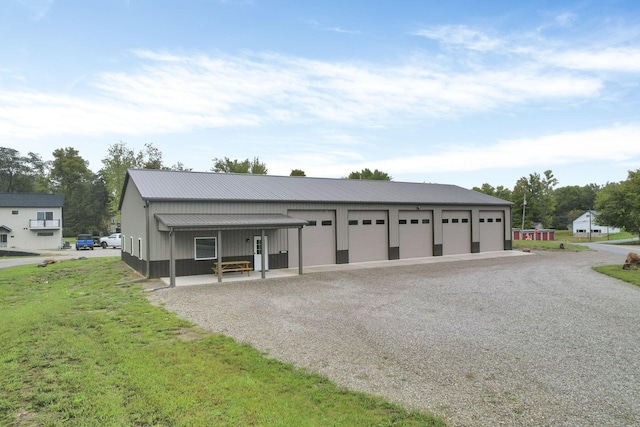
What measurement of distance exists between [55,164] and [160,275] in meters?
62.7

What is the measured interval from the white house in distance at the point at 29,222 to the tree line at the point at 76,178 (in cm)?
1336

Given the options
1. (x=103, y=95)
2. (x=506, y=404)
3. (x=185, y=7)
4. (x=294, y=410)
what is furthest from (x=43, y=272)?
(x=506, y=404)

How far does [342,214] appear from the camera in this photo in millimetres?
21812

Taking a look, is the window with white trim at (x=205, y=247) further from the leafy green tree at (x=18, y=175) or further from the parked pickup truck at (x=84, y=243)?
the leafy green tree at (x=18, y=175)

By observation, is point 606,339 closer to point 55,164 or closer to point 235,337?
point 235,337

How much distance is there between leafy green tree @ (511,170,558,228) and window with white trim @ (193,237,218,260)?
6591 cm

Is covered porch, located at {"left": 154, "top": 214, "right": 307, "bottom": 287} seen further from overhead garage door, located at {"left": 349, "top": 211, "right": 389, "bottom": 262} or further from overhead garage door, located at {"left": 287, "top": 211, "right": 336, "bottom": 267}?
overhead garage door, located at {"left": 349, "top": 211, "right": 389, "bottom": 262}

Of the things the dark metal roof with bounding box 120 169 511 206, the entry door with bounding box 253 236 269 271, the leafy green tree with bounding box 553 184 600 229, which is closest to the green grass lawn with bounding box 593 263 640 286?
the dark metal roof with bounding box 120 169 511 206

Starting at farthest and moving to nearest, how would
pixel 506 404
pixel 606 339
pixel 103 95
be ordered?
pixel 103 95 → pixel 606 339 → pixel 506 404

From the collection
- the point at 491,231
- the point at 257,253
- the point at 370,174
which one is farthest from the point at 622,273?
the point at 370,174

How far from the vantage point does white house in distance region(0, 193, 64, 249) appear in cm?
4319

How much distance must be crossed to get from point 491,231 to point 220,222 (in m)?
21.5

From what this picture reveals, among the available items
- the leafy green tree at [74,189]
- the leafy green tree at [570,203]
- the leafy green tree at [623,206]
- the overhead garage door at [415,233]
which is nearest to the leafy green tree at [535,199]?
the leafy green tree at [623,206]

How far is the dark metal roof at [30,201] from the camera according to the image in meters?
43.5
